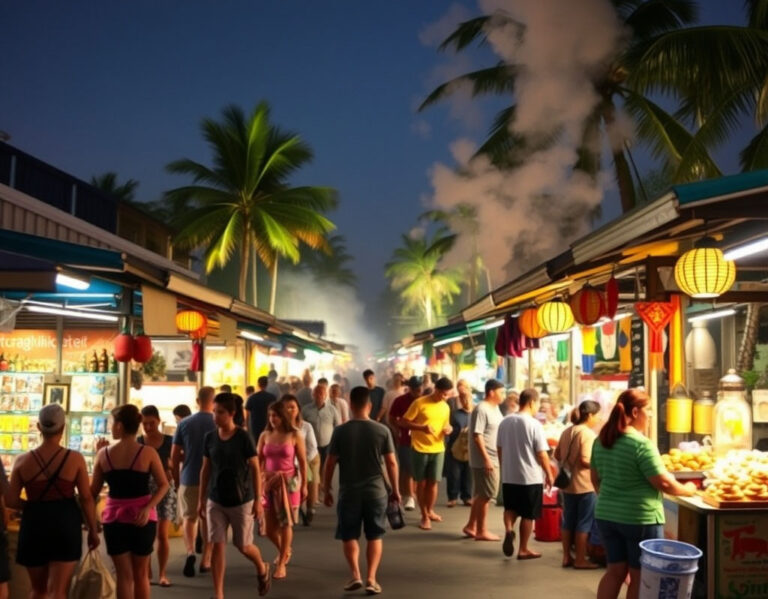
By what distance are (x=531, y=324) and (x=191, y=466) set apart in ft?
19.1

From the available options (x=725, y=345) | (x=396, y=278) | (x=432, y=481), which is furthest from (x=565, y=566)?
(x=396, y=278)

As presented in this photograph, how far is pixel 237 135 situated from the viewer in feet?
118

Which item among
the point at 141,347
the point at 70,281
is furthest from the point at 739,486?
the point at 141,347

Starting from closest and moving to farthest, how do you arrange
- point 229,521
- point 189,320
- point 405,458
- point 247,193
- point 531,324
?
point 229,521 → point 531,324 → point 189,320 → point 405,458 → point 247,193

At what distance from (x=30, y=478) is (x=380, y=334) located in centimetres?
16284

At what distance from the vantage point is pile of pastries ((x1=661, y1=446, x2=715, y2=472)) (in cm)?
820

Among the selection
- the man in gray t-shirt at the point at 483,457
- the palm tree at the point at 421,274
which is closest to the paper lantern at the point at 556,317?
the man in gray t-shirt at the point at 483,457

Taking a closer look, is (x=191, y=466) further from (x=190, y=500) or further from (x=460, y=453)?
(x=460, y=453)

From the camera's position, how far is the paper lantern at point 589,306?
9.91 meters

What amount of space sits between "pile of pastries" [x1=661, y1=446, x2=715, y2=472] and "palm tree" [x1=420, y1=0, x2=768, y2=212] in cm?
763

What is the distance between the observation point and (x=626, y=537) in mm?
6504

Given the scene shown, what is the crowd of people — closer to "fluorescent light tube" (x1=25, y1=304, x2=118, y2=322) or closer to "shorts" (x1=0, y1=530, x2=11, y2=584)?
"shorts" (x1=0, y1=530, x2=11, y2=584)

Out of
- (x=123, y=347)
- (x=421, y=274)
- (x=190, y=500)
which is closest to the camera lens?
(x=190, y=500)

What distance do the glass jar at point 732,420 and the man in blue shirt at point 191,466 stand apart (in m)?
5.23
